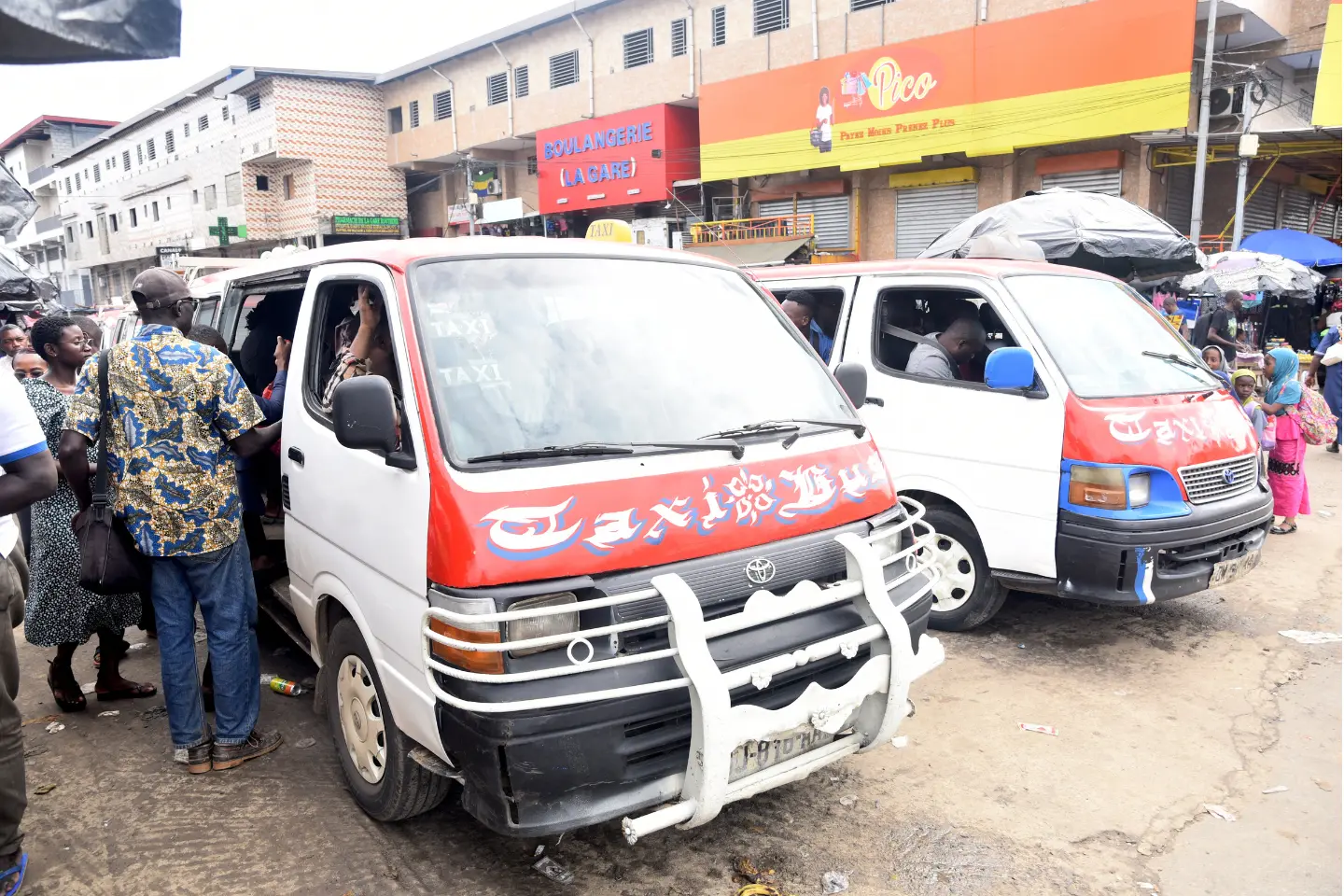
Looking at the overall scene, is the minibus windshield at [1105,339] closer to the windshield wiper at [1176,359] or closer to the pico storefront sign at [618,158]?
the windshield wiper at [1176,359]

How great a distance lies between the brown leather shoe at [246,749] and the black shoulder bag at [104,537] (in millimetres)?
836

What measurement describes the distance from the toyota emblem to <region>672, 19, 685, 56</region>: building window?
2604 centimetres

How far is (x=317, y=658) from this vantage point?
3523mm

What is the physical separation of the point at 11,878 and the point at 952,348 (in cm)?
→ 522

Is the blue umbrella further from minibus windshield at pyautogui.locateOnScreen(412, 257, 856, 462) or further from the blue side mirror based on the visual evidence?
minibus windshield at pyautogui.locateOnScreen(412, 257, 856, 462)

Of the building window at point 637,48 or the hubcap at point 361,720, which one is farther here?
the building window at point 637,48

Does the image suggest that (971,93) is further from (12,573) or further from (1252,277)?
(12,573)

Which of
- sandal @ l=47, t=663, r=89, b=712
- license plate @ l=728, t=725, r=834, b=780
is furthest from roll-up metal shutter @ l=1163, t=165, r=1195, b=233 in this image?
sandal @ l=47, t=663, r=89, b=712

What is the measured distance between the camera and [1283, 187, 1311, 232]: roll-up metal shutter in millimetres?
21219

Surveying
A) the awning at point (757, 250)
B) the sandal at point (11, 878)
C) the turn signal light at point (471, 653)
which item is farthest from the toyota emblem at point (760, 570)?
the awning at point (757, 250)

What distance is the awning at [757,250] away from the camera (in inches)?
851

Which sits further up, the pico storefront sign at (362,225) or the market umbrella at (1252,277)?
the pico storefront sign at (362,225)

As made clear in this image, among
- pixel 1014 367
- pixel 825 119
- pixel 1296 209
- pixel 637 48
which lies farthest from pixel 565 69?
pixel 1014 367

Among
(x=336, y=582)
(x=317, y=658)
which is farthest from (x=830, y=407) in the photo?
(x=317, y=658)
